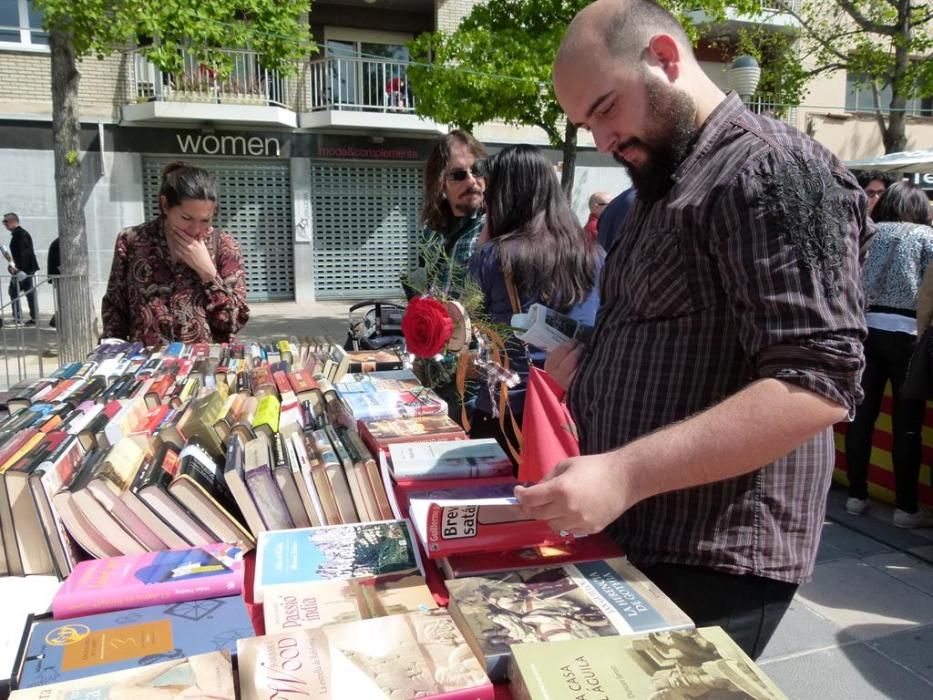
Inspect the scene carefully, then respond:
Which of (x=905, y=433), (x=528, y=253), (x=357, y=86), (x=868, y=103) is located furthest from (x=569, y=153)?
(x=868, y=103)

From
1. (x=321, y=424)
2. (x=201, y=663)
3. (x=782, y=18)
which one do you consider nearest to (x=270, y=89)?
(x=782, y=18)

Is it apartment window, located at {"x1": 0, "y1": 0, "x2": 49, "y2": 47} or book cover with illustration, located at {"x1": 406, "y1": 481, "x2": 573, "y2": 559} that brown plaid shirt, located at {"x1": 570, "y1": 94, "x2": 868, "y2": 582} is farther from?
apartment window, located at {"x1": 0, "y1": 0, "x2": 49, "y2": 47}

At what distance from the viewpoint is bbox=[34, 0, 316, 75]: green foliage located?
6883 millimetres

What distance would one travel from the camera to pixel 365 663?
1054 mm

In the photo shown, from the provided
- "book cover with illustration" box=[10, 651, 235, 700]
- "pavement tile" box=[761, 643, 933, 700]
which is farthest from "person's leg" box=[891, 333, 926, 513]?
"book cover with illustration" box=[10, 651, 235, 700]

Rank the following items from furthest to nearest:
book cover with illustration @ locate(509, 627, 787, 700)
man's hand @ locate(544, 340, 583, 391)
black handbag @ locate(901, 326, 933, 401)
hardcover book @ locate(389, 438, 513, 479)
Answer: black handbag @ locate(901, 326, 933, 401) → hardcover book @ locate(389, 438, 513, 479) → man's hand @ locate(544, 340, 583, 391) → book cover with illustration @ locate(509, 627, 787, 700)

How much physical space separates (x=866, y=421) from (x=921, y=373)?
672 mm

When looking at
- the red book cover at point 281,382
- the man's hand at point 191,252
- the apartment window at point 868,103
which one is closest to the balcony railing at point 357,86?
the apartment window at point 868,103

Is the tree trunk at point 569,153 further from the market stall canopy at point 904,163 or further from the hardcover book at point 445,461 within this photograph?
the hardcover book at point 445,461

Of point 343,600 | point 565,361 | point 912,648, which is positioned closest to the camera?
point 343,600

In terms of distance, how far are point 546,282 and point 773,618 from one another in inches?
59.6

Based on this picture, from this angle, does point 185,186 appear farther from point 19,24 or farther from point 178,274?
point 19,24

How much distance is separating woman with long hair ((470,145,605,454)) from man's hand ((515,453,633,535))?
1429mm

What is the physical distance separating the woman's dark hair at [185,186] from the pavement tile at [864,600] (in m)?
3.26
